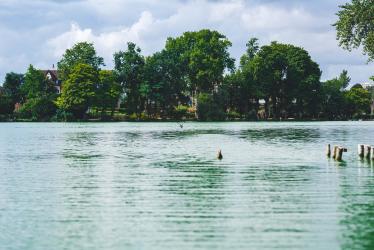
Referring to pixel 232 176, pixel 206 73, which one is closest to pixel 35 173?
pixel 232 176

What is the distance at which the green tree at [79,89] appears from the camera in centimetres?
14375

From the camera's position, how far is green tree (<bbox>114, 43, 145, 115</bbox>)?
15538 centimetres

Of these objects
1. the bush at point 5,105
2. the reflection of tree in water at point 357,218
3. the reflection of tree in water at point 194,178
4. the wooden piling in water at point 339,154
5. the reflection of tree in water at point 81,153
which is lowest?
the reflection of tree in water at point 357,218

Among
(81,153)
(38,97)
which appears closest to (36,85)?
(38,97)

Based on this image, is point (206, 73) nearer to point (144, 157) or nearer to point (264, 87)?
point (264, 87)

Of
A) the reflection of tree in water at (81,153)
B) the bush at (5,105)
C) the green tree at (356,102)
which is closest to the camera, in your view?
the reflection of tree in water at (81,153)

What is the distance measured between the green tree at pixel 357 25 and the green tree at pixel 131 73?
296ft

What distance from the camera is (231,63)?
162000mm

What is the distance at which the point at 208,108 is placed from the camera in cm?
15000

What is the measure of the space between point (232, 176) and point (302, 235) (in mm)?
15375

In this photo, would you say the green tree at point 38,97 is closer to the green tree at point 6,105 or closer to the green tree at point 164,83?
the green tree at point 6,105

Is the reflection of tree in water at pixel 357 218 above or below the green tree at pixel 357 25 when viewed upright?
below

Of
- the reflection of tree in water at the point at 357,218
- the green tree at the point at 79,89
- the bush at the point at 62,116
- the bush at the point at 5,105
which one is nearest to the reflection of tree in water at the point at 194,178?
the reflection of tree in water at the point at 357,218

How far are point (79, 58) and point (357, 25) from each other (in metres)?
101
